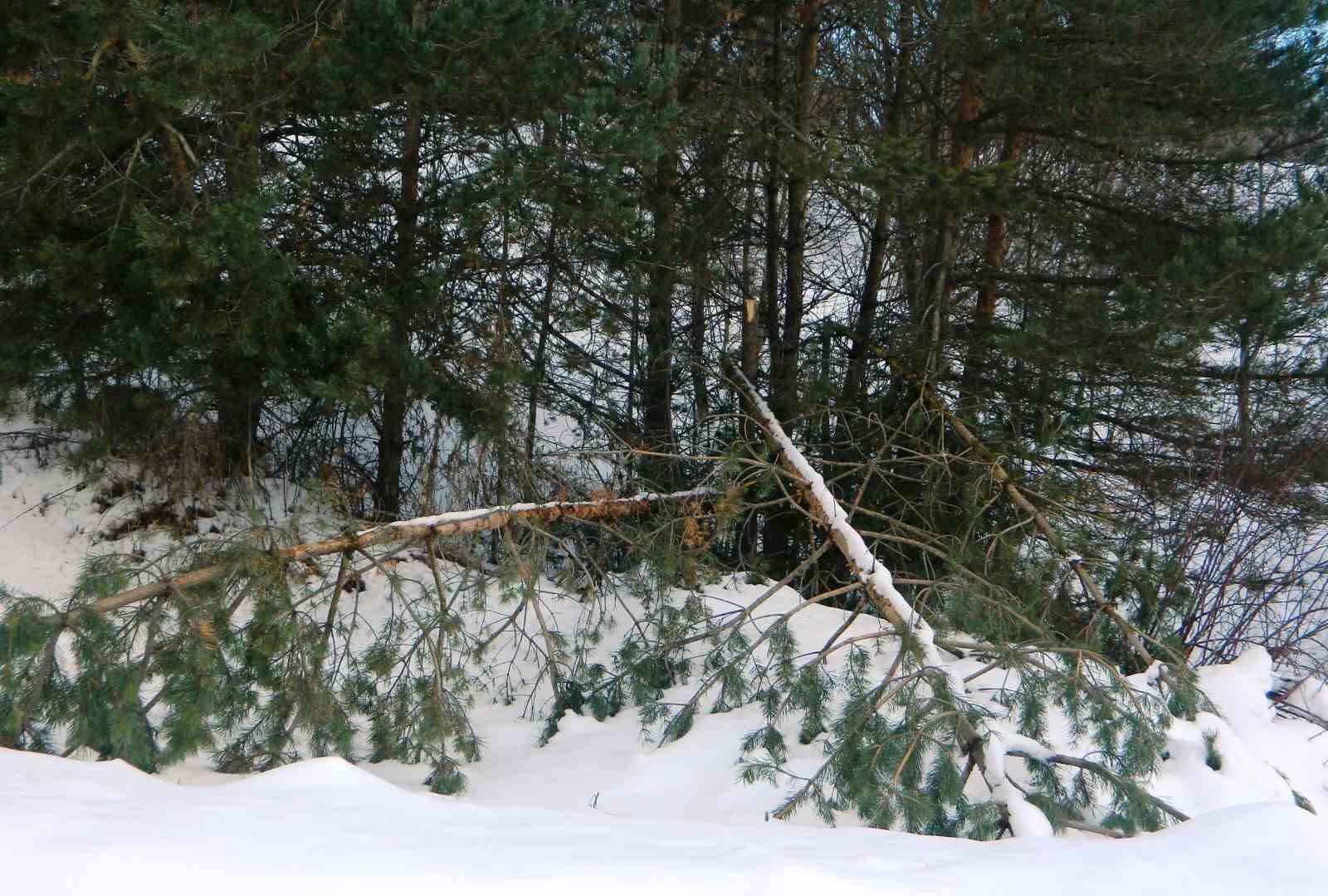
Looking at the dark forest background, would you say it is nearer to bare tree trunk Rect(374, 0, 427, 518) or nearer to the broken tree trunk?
bare tree trunk Rect(374, 0, 427, 518)

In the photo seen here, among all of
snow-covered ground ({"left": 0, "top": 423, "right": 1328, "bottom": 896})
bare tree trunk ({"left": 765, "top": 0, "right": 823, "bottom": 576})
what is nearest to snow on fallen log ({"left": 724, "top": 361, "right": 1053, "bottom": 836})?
snow-covered ground ({"left": 0, "top": 423, "right": 1328, "bottom": 896})

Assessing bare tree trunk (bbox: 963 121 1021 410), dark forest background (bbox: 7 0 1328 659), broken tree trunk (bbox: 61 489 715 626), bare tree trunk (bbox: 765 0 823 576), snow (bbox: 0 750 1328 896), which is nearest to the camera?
snow (bbox: 0 750 1328 896)

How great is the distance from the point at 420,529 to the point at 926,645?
7.39 feet

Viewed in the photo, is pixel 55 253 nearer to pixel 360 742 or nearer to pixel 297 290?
pixel 297 290

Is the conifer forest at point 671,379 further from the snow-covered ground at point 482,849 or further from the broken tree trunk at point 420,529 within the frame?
the snow-covered ground at point 482,849

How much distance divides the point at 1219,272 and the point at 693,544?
313 centimetres

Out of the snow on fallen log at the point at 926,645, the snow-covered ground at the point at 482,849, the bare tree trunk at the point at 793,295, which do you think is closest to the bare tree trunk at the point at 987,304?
the bare tree trunk at the point at 793,295

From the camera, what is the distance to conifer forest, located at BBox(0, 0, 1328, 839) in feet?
13.4

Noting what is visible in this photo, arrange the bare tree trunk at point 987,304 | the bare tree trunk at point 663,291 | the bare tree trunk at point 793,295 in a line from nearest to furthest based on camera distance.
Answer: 1. the bare tree trunk at point 663,291
2. the bare tree trunk at point 987,304
3. the bare tree trunk at point 793,295

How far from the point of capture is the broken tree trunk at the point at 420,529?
380cm

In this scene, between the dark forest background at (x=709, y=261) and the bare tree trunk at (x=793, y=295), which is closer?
the dark forest background at (x=709, y=261)

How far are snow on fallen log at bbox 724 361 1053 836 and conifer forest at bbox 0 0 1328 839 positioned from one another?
0.03 meters

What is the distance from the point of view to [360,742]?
4.76 meters

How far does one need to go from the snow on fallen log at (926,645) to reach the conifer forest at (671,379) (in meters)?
0.03
